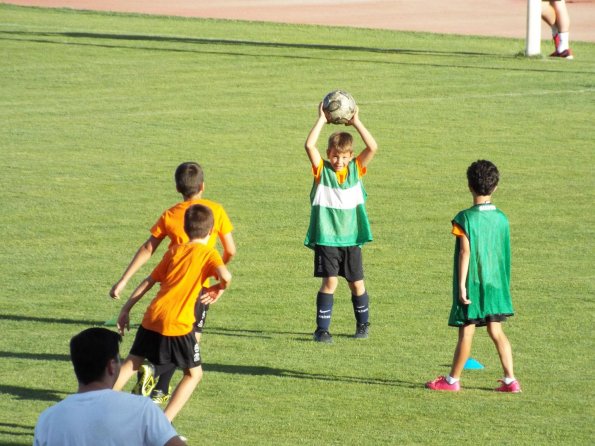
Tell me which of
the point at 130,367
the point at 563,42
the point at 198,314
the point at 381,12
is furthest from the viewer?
the point at 381,12

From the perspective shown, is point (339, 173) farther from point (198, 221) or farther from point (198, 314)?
point (198, 221)

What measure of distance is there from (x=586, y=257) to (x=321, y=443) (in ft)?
20.5

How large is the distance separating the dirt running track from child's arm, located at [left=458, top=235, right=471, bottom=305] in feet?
78.0

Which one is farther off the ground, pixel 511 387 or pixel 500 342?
pixel 500 342

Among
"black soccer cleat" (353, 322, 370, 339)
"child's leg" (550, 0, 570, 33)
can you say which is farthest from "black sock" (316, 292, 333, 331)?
"child's leg" (550, 0, 570, 33)

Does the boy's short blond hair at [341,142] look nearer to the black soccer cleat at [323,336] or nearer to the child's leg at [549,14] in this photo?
the black soccer cleat at [323,336]

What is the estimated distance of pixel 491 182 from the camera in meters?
9.54

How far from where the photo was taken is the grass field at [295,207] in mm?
9602

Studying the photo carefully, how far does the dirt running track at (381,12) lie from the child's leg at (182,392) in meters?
25.3

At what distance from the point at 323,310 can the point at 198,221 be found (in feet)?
9.41

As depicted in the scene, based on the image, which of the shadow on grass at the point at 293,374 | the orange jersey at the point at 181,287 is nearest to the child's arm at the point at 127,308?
the orange jersey at the point at 181,287

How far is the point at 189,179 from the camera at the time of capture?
9109 mm

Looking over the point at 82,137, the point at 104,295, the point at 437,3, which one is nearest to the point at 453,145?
the point at 82,137

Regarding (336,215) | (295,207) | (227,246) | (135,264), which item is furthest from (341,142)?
(295,207)
